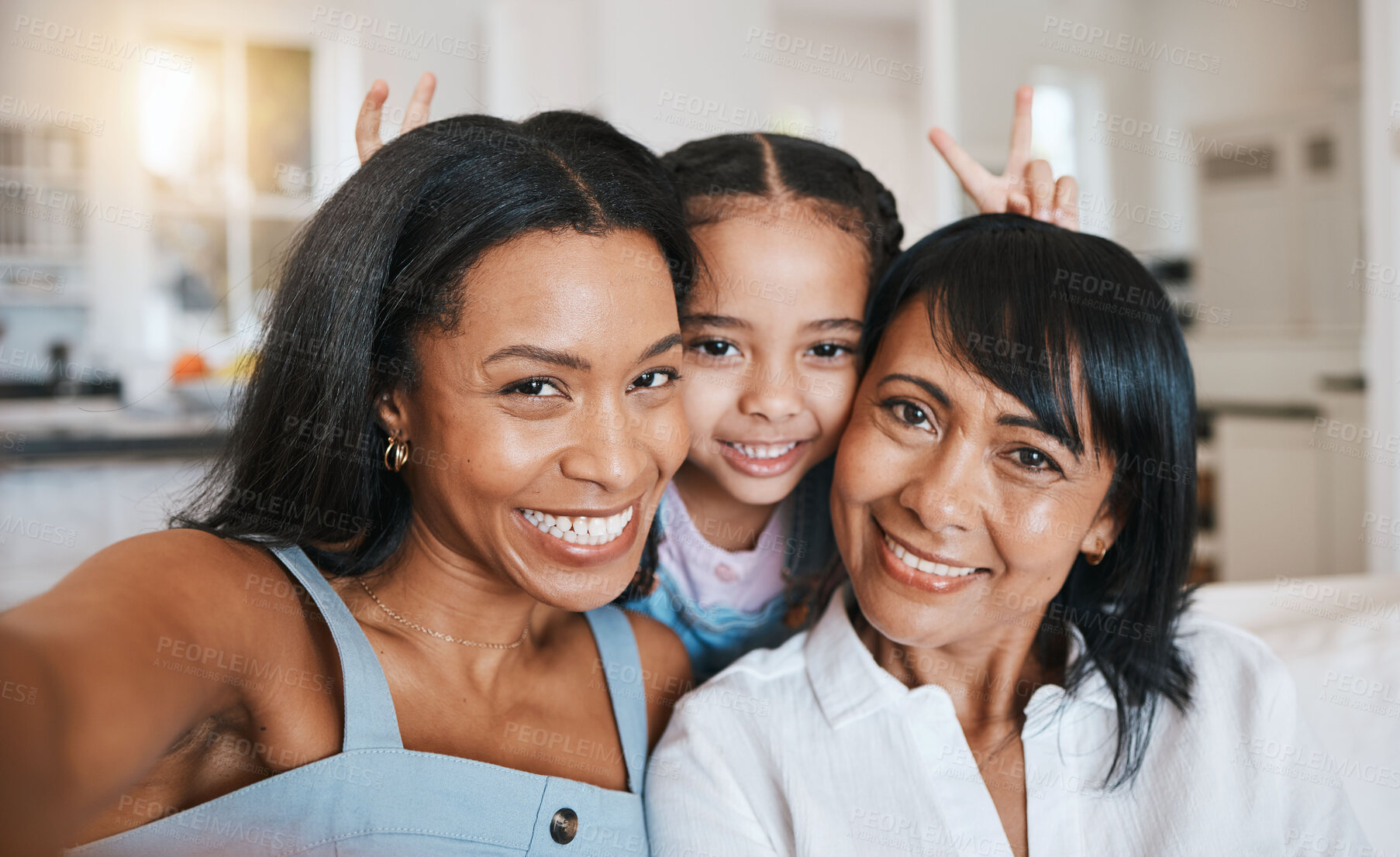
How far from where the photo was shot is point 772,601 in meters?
1.81

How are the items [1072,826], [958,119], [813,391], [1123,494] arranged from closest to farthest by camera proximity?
[1072,826], [1123,494], [813,391], [958,119]

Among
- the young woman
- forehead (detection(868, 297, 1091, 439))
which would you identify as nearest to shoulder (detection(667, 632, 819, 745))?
the young woman

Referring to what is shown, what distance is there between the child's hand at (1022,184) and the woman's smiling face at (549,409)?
2.21 feet

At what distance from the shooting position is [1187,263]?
19.5 ft

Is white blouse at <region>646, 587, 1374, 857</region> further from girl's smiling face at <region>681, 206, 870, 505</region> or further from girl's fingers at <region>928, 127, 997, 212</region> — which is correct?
girl's fingers at <region>928, 127, 997, 212</region>

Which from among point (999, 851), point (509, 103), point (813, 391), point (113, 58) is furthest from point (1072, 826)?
point (113, 58)

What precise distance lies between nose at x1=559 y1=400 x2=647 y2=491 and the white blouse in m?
0.38

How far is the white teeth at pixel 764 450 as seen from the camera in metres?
1.64

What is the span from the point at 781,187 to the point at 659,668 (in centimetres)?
77

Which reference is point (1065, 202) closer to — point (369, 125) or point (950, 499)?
point (950, 499)

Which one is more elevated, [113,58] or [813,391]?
[113,58]

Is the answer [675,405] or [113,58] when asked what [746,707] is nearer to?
[675,405]

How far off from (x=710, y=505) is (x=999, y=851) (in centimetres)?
79

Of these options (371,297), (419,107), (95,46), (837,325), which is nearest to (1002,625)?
(837,325)
